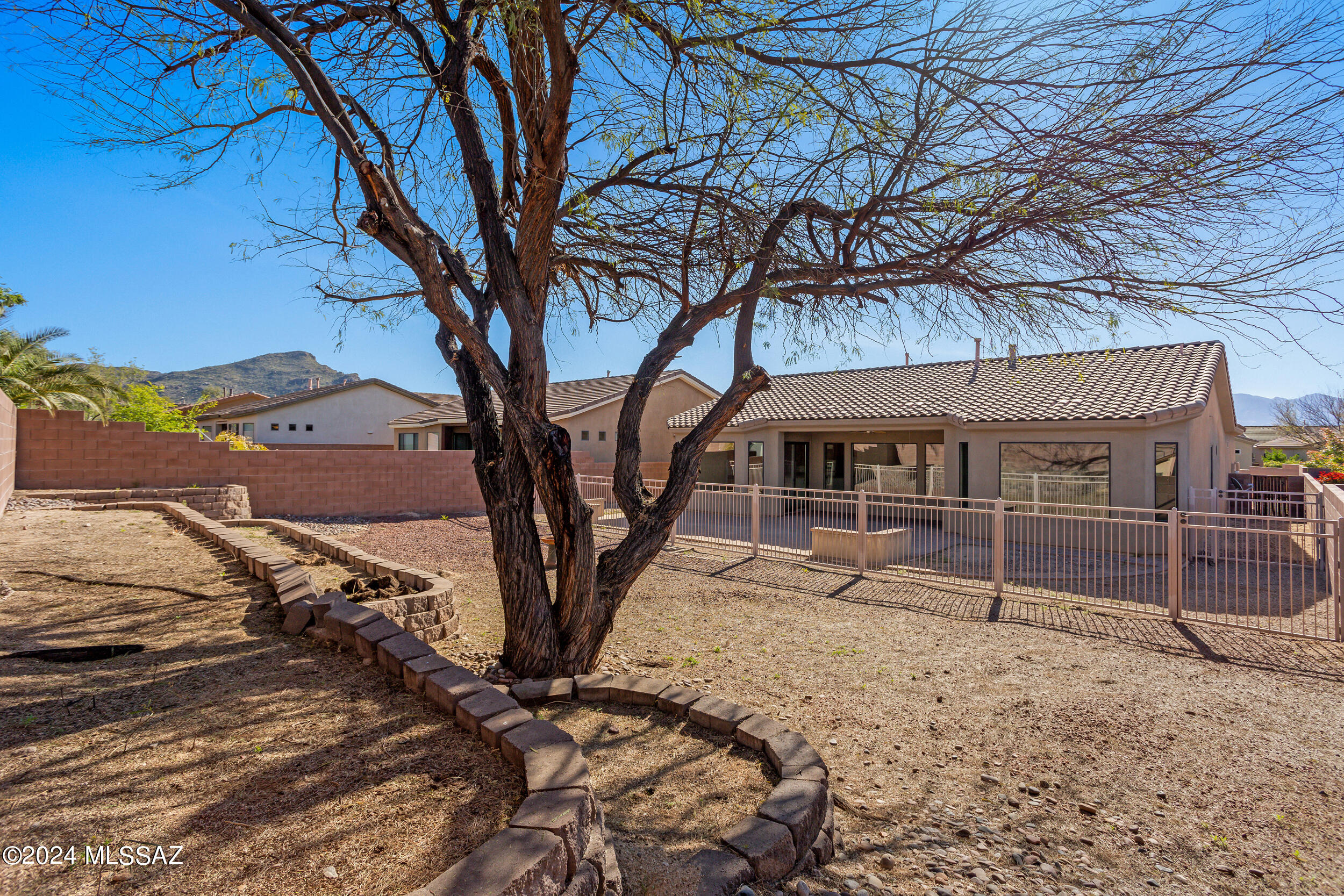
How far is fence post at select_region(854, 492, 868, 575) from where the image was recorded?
10.1 metres

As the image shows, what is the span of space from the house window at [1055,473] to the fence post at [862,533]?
5.36 m

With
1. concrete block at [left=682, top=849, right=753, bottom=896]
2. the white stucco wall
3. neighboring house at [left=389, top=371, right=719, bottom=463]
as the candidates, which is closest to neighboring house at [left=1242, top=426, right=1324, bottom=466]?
neighboring house at [left=389, top=371, right=719, bottom=463]

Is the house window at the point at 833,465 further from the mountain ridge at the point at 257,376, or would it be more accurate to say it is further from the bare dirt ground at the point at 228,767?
the mountain ridge at the point at 257,376

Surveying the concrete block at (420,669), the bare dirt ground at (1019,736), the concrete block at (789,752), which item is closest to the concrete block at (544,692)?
the bare dirt ground at (1019,736)

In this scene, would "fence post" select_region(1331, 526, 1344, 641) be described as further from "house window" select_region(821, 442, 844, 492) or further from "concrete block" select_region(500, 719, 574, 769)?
"house window" select_region(821, 442, 844, 492)

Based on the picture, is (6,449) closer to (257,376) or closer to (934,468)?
(934,468)

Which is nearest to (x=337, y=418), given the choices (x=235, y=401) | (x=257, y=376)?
(x=235, y=401)

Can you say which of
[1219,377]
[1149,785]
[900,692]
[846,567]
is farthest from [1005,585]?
[1219,377]

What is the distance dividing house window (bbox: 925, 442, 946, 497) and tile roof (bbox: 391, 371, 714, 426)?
1025 cm

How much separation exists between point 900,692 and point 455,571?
22.3ft

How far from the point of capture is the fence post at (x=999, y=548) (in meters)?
8.77

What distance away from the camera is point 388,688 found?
12.9ft

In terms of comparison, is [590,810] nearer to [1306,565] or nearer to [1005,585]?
[1005,585]

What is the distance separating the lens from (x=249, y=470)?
14859 millimetres
